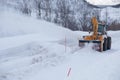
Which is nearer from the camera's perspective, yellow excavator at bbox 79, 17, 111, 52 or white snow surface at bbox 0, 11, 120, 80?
white snow surface at bbox 0, 11, 120, 80

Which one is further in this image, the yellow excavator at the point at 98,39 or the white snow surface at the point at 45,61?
the yellow excavator at the point at 98,39

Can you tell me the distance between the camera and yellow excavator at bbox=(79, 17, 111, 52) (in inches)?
874

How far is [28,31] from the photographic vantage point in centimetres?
2878

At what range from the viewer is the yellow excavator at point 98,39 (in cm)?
2219

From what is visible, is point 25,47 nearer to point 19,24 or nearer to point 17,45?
point 17,45

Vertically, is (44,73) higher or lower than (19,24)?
lower

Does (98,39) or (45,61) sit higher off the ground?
(98,39)

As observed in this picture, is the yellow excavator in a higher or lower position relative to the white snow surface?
higher

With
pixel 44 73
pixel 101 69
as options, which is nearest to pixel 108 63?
pixel 101 69

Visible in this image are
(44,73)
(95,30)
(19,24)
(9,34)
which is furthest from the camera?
(19,24)

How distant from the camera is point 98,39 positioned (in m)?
22.8

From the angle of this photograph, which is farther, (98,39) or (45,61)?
(98,39)

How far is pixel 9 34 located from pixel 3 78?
514 inches

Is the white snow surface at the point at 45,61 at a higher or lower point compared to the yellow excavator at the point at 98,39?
lower
